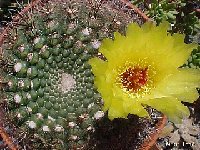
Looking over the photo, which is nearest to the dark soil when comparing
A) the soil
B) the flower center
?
A: the soil

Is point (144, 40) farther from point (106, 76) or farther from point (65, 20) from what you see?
point (65, 20)

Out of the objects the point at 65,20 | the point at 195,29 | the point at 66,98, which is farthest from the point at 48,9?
the point at 195,29

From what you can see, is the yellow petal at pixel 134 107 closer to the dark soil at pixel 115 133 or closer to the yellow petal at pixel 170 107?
the yellow petal at pixel 170 107

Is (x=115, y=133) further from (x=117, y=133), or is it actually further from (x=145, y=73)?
(x=145, y=73)

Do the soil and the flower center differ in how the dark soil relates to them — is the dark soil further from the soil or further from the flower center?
the flower center

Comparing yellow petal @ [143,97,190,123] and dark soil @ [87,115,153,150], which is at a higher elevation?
yellow petal @ [143,97,190,123]

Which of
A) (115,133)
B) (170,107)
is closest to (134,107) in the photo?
(170,107)
